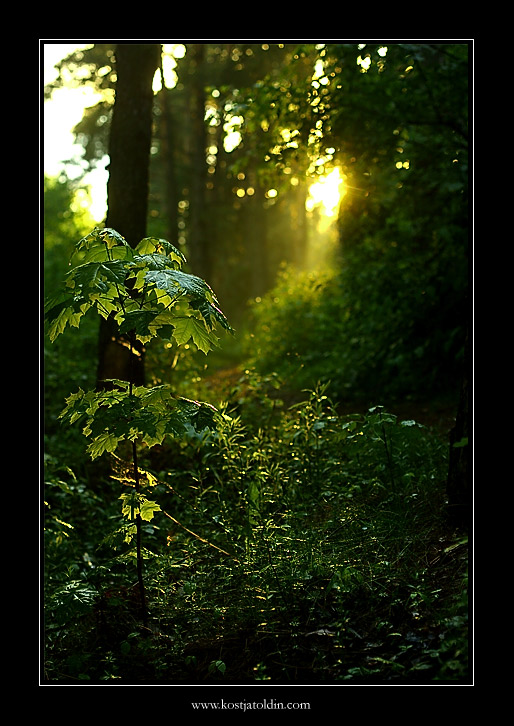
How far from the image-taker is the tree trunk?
251 inches

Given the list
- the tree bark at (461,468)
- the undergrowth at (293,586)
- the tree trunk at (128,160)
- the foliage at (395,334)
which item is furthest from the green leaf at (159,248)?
the foliage at (395,334)

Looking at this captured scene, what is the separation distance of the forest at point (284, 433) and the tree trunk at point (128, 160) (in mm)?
21

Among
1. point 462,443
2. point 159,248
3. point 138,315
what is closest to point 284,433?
point 462,443

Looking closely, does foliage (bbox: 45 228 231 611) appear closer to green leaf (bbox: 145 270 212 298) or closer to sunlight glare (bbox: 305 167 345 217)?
green leaf (bbox: 145 270 212 298)

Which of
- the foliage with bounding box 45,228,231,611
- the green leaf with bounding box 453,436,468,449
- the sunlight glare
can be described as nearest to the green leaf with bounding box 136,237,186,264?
the foliage with bounding box 45,228,231,611

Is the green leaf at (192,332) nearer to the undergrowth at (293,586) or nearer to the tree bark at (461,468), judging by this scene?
the undergrowth at (293,586)

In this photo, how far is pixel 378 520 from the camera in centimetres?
402

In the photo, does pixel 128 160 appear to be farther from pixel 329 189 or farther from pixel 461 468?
pixel 461 468

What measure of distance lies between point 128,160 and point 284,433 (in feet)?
10.2

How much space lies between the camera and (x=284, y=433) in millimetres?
5484

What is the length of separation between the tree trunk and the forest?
0.07ft
